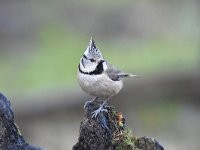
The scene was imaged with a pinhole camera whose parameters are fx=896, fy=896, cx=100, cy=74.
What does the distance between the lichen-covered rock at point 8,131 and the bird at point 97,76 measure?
1221 mm

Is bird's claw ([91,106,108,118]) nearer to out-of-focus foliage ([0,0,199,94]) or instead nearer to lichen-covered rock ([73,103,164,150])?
lichen-covered rock ([73,103,164,150])

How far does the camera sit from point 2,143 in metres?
5.89

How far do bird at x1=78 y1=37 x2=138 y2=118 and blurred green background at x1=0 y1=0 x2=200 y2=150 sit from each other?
23.5 ft

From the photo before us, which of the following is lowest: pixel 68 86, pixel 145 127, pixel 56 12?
pixel 145 127

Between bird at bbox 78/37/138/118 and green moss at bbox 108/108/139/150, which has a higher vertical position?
bird at bbox 78/37/138/118

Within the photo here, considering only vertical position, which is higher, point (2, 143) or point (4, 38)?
point (4, 38)

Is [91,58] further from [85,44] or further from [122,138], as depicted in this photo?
[85,44]

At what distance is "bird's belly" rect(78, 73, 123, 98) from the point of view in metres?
7.38

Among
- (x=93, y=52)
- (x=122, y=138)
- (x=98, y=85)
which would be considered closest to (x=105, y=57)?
(x=98, y=85)

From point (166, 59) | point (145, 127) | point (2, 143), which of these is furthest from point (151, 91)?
point (2, 143)

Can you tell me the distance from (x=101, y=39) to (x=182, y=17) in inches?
138

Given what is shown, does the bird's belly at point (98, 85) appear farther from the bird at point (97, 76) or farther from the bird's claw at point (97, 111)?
the bird's claw at point (97, 111)

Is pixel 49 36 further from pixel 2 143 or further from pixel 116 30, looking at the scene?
pixel 2 143

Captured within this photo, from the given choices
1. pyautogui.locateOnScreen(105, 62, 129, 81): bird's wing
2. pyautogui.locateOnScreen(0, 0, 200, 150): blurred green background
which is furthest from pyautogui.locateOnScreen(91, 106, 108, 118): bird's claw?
pyautogui.locateOnScreen(0, 0, 200, 150): blurred green background
